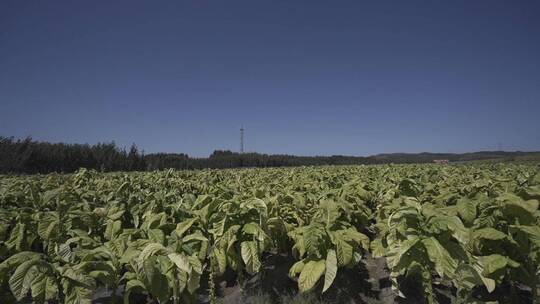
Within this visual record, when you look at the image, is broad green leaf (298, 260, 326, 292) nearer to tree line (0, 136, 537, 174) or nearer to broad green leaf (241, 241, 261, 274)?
broad green leaf (241, 241, 261, 274)

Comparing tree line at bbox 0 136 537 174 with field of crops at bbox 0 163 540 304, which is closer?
field of crops at bbox 0 163 540 304

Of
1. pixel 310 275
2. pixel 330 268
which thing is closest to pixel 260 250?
pixel 310 275

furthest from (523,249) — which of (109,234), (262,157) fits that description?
(262,157)

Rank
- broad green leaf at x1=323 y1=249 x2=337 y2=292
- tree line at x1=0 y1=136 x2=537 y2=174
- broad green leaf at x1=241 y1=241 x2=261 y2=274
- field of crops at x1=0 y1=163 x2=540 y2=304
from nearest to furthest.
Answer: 1. field of crops at x1=0 y1=163 x2=540 y2=304
2. broad green leaf at x1=323 y1=249 x2=337 y2=292
3. broad green leaf at x1=241 y1=241 x2=261 y2=274
4. tree line at x1=0 y1=136 x2=537 y2=174

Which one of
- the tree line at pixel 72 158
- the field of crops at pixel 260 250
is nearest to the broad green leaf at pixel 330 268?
the field of crops at pixel 260 250

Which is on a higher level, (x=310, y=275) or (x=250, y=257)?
(x=250, y=257)

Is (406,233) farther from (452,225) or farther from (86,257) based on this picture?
(86,257)

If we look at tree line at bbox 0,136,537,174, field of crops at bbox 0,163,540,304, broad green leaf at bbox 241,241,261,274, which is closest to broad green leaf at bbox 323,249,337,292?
field of crops at bbox 0,163,540,304

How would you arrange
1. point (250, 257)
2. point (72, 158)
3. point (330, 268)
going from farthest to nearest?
point (72, 158), point (250, 257), point (330, 268)

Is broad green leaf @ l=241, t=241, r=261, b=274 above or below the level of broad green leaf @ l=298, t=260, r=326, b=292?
above

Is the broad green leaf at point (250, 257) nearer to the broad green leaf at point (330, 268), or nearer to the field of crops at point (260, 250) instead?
the field of crops at point (260, 250)

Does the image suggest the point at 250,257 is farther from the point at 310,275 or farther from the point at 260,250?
the point at 310,275

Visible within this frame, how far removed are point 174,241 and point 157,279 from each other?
35cm

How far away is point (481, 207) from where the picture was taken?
3.31m
